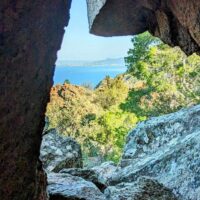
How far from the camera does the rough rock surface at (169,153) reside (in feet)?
23.7

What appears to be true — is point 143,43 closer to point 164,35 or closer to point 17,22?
point 164,35

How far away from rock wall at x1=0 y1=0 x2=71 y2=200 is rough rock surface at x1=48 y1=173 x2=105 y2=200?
1631mm

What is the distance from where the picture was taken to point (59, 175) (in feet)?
24.1

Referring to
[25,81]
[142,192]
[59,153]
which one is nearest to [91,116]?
[59,153]

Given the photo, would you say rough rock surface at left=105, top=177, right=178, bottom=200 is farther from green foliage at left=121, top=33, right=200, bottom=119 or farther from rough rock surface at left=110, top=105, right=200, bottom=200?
green foliage at left=121, top=33, right=200, bottom=119

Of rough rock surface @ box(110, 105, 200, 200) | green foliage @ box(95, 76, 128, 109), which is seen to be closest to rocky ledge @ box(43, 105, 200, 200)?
rough rock surface @ box(110, 105, 200, 200)

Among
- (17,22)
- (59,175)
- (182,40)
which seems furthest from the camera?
(59,175)

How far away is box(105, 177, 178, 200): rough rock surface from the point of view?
6273 millimetres

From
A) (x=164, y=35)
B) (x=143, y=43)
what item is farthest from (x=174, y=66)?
(x=164, y=35)

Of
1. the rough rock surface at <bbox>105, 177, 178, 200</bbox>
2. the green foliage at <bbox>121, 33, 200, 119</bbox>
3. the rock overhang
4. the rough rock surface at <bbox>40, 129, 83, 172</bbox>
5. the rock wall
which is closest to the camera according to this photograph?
the rock wall

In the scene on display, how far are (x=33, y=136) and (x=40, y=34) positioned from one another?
1055 millimetres

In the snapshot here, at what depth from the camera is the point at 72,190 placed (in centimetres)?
629

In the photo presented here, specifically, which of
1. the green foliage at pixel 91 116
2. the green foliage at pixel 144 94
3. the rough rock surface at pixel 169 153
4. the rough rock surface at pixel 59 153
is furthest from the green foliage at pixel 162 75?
the rough rock surface at pixel 169 153

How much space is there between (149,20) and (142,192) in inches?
120
